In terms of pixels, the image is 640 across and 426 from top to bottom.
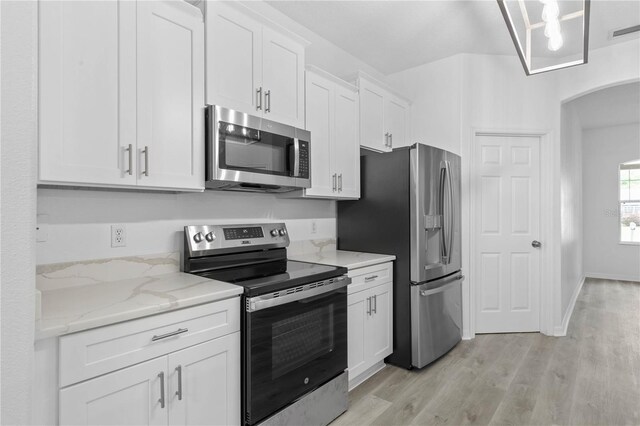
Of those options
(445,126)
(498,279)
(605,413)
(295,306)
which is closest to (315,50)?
(445,126)

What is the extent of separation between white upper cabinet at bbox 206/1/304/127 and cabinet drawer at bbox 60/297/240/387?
1163 mm

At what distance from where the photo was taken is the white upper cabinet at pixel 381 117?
315cm

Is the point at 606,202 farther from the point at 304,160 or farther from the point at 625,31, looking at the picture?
the point at 304,160

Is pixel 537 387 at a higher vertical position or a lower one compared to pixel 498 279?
lower

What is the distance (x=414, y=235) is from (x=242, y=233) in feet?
4.49

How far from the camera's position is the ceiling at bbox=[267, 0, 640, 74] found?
2707mm

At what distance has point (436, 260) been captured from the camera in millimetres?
2988

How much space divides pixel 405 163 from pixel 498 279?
6.17 feet

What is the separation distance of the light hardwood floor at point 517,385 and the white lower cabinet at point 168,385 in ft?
2.99

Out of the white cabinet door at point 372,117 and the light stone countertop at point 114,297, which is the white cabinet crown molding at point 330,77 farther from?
the light stone countertop at point 114,297

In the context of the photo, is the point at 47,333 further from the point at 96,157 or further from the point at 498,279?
the point at 498,279

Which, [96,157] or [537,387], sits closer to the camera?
[96,157]

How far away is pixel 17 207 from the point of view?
0.81 m

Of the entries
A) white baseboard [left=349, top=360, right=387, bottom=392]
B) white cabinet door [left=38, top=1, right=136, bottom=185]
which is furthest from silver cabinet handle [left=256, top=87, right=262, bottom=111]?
white baseboard [left=349, top=360, right=387, bottom=392]
